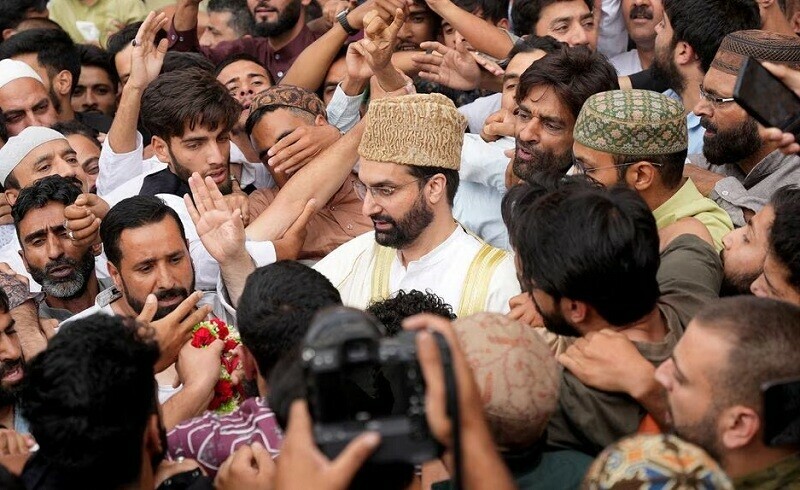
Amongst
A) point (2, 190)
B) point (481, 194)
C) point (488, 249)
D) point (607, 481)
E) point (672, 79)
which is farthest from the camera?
point (2, 190)

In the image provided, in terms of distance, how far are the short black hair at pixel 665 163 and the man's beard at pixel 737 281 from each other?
0.42 meters

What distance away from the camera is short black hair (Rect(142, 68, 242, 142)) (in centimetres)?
564

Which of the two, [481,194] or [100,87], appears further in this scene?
[100,87]

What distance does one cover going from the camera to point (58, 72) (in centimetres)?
747

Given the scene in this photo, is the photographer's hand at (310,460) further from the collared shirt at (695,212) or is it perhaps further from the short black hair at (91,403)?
the collared shirt at (695,212)

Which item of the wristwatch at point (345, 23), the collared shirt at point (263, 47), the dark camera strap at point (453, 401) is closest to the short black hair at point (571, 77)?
the wristwatch at point (345, 23)

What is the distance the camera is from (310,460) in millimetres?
2219

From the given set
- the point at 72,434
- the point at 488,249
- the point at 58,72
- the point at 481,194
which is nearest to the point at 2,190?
the point at 58,72

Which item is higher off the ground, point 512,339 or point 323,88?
point 512,339

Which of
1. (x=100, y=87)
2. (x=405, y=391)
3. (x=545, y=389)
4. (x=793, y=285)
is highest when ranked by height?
(x=405, y=391)

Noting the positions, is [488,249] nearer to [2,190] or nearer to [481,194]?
[481,194]

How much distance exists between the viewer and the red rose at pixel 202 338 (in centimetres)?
418

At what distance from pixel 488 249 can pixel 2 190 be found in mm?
3377

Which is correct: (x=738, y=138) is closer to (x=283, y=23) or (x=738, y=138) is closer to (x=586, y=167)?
(x=586, y=167)
